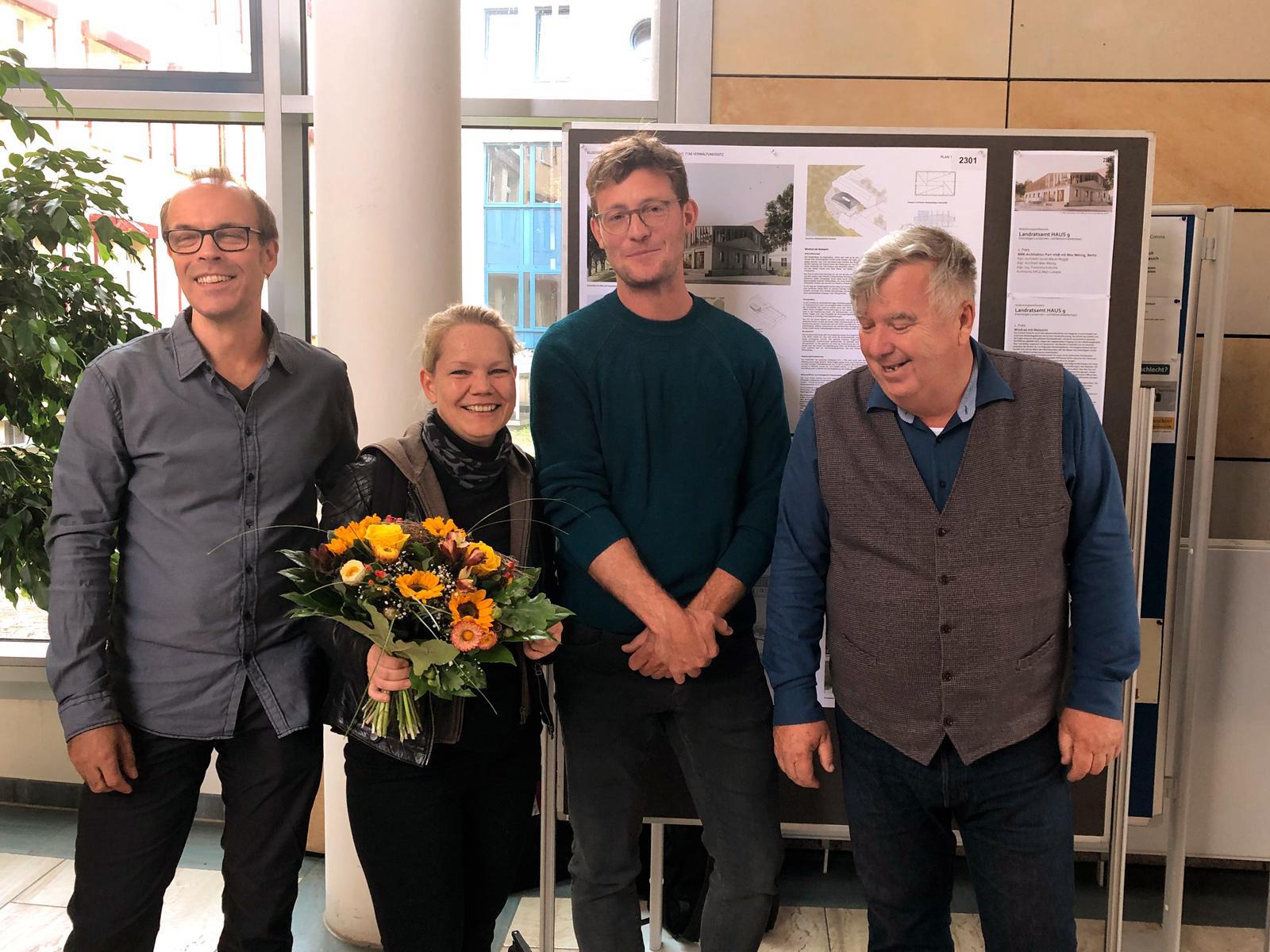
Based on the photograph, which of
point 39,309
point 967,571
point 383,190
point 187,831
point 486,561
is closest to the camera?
point 486,561

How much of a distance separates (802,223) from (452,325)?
39.8 inches

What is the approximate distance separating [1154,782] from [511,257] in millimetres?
2794

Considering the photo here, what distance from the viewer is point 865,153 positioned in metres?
2.44

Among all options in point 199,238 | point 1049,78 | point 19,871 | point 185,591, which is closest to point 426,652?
point 185,591

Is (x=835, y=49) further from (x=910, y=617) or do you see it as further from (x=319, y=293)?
(x=910, y=617)

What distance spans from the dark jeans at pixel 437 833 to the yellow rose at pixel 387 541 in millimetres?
435

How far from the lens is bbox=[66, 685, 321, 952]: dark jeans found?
1.83 meters

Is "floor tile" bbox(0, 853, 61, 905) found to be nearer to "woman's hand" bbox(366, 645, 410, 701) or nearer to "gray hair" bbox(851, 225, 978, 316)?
"woman's hand" bbox(366, 645, 410, 701)

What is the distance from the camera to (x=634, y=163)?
2.05 metres

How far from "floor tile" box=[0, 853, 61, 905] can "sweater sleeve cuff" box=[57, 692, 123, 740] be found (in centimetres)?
187

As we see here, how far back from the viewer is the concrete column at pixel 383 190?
2.78 metres

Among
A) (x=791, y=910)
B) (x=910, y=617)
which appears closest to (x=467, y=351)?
(x=910, y=617)

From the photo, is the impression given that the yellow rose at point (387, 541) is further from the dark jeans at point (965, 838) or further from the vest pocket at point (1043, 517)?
the vest pocket at point (1043, 517)

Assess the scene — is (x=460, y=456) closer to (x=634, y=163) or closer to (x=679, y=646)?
(x=679, y=646)
